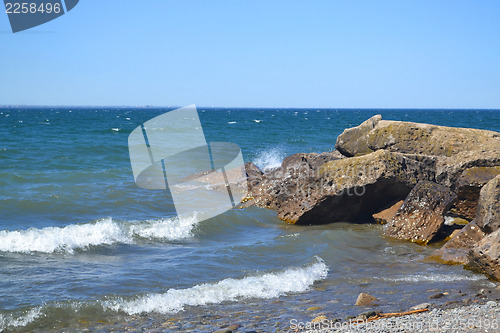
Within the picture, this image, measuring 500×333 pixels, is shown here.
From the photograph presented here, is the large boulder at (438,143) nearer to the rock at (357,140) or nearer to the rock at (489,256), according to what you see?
the rock at (357,140)

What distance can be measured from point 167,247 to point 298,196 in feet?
9.31

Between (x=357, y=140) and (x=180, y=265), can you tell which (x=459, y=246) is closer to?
(x=180, y=265)

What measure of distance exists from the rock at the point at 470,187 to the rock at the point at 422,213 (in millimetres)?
348

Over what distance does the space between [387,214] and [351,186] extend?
0.99 metres

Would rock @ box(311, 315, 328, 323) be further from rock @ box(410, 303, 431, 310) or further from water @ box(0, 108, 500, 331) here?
rock @ box(410, 303, 431, 310)

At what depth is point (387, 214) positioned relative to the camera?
9.47 m

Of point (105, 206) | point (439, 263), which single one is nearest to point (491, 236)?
point (439, 263)

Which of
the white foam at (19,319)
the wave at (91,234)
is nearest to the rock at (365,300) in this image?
the white foam at (19,319)

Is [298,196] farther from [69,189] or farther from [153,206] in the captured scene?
[69,189]

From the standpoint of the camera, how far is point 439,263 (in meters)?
7.23

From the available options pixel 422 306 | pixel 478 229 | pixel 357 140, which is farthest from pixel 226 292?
pixel 357 140

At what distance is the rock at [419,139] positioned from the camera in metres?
10.0

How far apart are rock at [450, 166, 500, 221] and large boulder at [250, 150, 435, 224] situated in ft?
2.70

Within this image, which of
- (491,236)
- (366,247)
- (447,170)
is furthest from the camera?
(447,170)
